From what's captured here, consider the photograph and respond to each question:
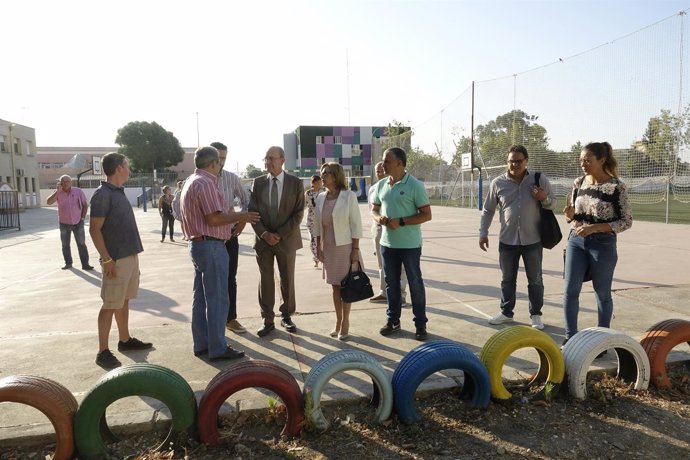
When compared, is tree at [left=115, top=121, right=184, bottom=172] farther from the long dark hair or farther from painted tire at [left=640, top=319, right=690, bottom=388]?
painted tire at [left=640, top=319, right=690, bottom=388]

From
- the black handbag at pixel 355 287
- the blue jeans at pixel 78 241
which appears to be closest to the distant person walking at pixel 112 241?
the black handbag at pixel 355 287

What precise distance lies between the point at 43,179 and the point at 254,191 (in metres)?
85.5

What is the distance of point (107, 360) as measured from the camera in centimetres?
418

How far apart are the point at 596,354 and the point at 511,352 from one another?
633 millimetres

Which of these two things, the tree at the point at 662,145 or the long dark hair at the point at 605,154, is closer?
the long dark hair at the point at 605,154

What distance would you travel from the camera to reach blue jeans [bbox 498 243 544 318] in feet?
16.4

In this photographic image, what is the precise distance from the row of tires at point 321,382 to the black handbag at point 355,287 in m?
1.17

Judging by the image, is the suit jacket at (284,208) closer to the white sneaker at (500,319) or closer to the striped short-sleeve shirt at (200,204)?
the striped short-sleeve shirt at (200,204)

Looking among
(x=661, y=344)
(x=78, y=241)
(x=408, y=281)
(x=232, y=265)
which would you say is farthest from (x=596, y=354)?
(x=78, y=241)

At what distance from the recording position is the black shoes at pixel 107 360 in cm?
416

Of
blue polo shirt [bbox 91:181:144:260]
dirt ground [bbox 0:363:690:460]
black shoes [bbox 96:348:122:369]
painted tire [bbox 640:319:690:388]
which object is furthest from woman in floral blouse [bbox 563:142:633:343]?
black shoes [bbox 96:348:122:369]

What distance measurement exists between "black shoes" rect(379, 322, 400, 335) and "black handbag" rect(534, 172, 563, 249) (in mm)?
1732

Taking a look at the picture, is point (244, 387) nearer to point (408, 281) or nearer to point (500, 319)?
point (408, 281)

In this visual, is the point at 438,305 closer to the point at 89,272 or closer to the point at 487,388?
the point at 487,388
